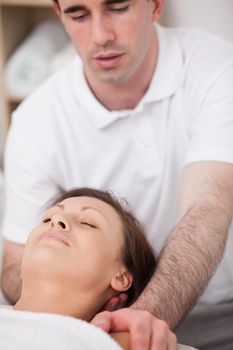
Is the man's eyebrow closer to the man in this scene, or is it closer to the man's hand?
the man

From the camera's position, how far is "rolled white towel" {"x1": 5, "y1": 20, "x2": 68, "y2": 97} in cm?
241

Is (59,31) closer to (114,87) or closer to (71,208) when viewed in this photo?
(114,87)

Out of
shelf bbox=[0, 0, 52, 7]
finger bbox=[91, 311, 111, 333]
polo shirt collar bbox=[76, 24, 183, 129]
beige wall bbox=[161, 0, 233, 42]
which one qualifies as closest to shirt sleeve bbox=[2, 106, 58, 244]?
polo shirt collar bbox=[76, 24, 183, 129]

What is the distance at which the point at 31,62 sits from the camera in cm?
240

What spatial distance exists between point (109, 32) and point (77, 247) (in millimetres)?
577

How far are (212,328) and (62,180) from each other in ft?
1.92

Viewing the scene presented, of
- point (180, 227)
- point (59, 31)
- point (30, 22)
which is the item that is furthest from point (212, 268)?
point (30, 22)

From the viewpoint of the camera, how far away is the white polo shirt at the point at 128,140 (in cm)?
160

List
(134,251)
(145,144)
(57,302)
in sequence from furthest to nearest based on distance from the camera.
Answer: (145,144), (134,251), (57,302)

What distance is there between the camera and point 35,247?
3.98 ft

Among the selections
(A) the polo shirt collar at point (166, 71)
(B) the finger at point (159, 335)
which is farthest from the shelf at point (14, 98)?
(B) the finger at point (159, 335)

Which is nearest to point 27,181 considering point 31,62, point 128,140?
point 128,140

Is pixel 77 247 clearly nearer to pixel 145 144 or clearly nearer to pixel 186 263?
pixel 186 263

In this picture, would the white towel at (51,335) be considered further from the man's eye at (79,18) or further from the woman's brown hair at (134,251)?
the man's eye at (79,18)
